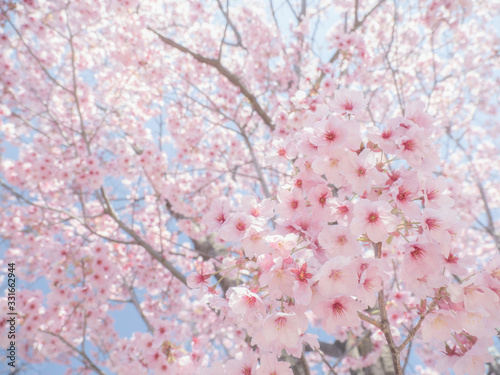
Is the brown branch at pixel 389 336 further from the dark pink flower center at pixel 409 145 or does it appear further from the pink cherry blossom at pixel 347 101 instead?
the pink cherry blossom at pixel 347 101

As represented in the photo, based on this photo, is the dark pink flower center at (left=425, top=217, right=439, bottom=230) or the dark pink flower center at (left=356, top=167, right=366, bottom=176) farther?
the dark pink flower center at (left=356, top=167, right=366, bottom=176)

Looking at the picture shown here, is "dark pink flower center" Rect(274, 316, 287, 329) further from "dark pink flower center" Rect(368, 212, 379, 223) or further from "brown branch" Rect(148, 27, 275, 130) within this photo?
"brown branch" Rect(148, 27, 275, 130)

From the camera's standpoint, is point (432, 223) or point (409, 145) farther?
point (409, 145)

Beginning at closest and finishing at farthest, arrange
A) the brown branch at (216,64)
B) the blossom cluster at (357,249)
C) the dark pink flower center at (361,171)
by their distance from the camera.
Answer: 1. the blossom cluster at (357,249)
2. the dark pink flower center at (361,171)
3. the brown branch at (216,64)

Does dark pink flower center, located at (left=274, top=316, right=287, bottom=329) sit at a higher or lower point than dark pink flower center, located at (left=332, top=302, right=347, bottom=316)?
higher

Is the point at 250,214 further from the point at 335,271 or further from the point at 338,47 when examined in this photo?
the point at 338,47

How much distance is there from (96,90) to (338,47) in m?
6.83

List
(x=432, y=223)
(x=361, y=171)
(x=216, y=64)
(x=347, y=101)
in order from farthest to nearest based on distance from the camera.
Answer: (x=216, y=64) < (x=347, y=101) < (x=361, y=171) < (x=432, y=223)

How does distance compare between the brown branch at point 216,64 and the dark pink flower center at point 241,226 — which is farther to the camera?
the brown branch at point 216,64

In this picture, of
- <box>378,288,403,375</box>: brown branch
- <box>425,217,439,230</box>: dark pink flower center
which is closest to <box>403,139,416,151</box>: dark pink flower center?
<box>425,217,439,230</box>: dark pink flower center

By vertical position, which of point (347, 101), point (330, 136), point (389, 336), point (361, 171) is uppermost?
point (347, 101)

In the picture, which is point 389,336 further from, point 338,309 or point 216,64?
point 216,64

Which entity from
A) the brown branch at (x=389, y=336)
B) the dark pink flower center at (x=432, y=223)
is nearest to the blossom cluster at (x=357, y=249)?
the dark pink flower center at (x=432, y=223)

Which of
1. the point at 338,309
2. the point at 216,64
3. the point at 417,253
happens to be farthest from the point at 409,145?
the point at 216,64
